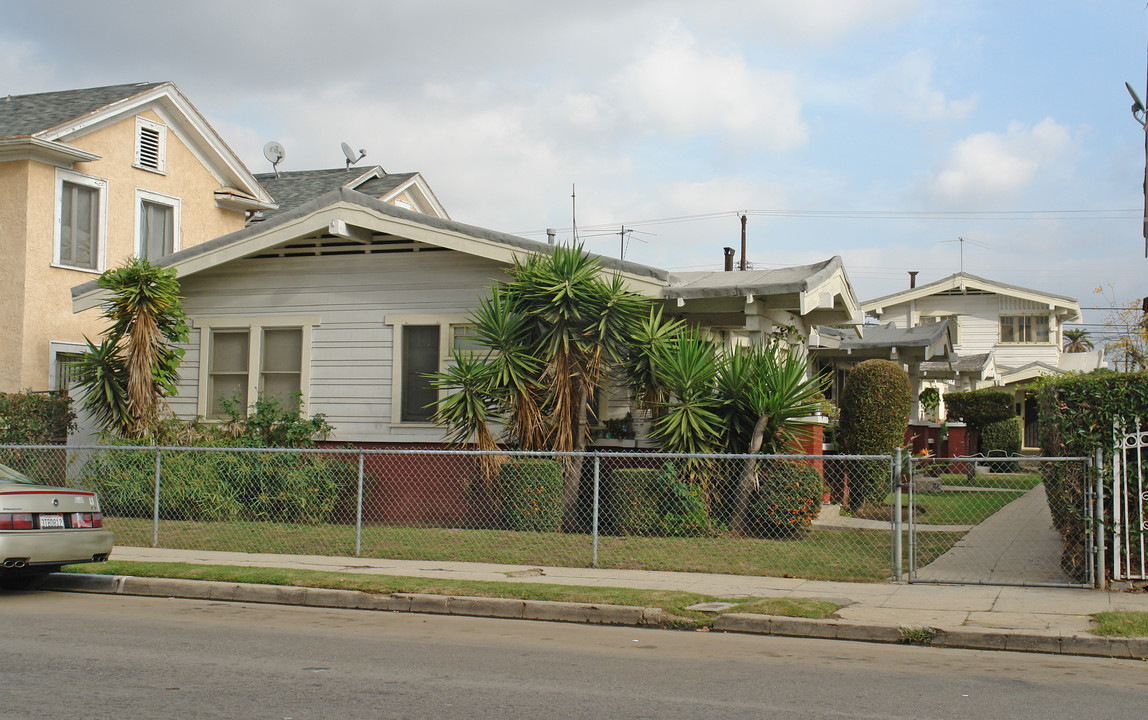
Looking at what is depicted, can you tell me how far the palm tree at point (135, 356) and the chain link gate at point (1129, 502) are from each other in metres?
12.5

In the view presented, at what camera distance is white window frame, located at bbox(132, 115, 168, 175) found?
22.6 m

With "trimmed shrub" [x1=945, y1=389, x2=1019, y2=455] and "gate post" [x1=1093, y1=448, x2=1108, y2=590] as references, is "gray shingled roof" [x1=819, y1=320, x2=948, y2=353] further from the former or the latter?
"gate post" [x1=1093, y1=448, x2=1108, y2=590]

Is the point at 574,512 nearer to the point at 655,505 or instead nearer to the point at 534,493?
the point at 534,493

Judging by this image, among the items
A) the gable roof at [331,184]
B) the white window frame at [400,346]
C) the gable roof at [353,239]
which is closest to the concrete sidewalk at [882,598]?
the white window frame at [400,346]

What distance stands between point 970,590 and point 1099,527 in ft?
4.25

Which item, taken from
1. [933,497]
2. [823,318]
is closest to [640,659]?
[823,318]

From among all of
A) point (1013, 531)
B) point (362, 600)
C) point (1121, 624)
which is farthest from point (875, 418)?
point (362, 600)

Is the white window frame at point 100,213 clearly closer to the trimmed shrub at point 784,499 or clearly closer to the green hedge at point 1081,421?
the trimmed shrub at point 784,499

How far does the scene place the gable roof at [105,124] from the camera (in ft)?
66.1

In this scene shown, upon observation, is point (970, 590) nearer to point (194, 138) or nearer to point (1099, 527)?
point (1099, 527)

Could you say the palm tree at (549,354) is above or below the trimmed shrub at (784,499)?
above

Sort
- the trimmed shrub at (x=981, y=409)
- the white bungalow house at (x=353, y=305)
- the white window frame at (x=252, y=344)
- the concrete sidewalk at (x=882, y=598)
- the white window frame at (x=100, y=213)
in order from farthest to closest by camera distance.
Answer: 1. the trimmed shrub at (x=981, y=409)
2. the white window frame at (x=100, y=213)
3. the white window frame at (x=252, y=344)
4. the white bungalow house at (x=353, y=305)
5. the concrete sidewalk at (x=882, y=598)

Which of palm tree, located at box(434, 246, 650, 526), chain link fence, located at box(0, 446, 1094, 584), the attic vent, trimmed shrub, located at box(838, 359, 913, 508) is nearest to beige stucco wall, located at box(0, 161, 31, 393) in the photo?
the attic vent

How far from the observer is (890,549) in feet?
40.7
